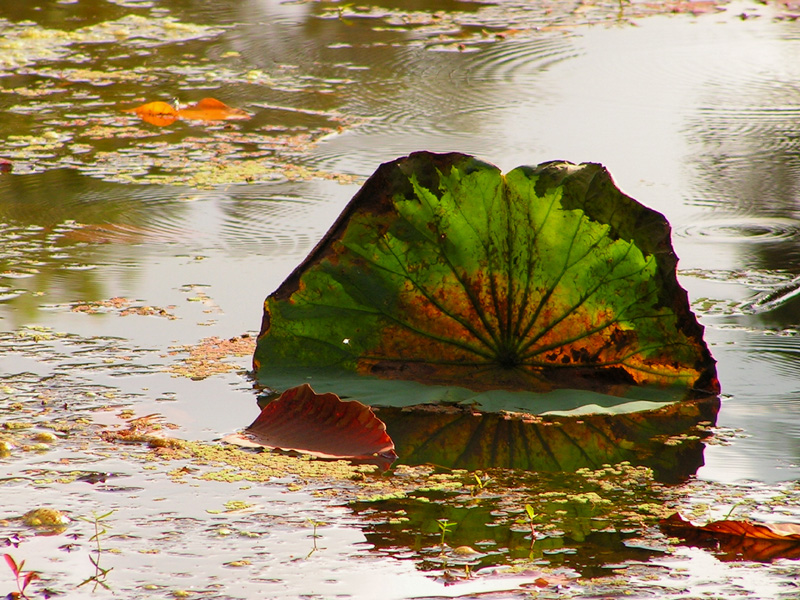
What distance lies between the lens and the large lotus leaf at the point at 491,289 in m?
2.42

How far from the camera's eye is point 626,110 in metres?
5.16

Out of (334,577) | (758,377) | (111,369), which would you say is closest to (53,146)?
(111,369)

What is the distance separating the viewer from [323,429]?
2.18 metres

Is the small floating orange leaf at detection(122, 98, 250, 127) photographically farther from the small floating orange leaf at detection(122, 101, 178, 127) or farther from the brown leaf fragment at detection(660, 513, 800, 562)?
the brown leaf fragment at detection(660, 513, 800, 562)

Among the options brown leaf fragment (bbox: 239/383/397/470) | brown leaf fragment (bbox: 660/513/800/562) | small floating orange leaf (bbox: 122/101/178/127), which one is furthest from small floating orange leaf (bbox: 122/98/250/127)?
brown leaf fragment (bbox: 660/513/800/562)

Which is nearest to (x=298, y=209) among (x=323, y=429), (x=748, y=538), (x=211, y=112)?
(x=211, y=112)

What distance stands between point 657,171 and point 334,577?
9.70 ft

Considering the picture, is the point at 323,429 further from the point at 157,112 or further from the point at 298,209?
the point at 157,112

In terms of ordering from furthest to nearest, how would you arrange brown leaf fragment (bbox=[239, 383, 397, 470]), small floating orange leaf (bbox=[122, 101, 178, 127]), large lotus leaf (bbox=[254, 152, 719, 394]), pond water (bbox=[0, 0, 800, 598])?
small floating orange leaf (bbox=[122, 101, 178, 127]) < large lotus leaf (bbox=[254, 152, 719, 394]) < brown leaf fragment (bbox=[239, 383, 397, 470]) < pond water (bbox=[0, 0, 800, 598])

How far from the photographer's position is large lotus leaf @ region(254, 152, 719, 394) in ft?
7.95

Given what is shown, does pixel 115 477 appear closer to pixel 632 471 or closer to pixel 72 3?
pixel 632 471

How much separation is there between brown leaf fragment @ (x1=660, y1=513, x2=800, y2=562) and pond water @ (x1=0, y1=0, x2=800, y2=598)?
4 centimetres

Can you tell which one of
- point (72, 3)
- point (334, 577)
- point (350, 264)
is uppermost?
point (72, 3)

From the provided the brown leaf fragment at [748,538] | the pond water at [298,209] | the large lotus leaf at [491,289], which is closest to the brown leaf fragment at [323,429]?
the pond water at [298,209]
